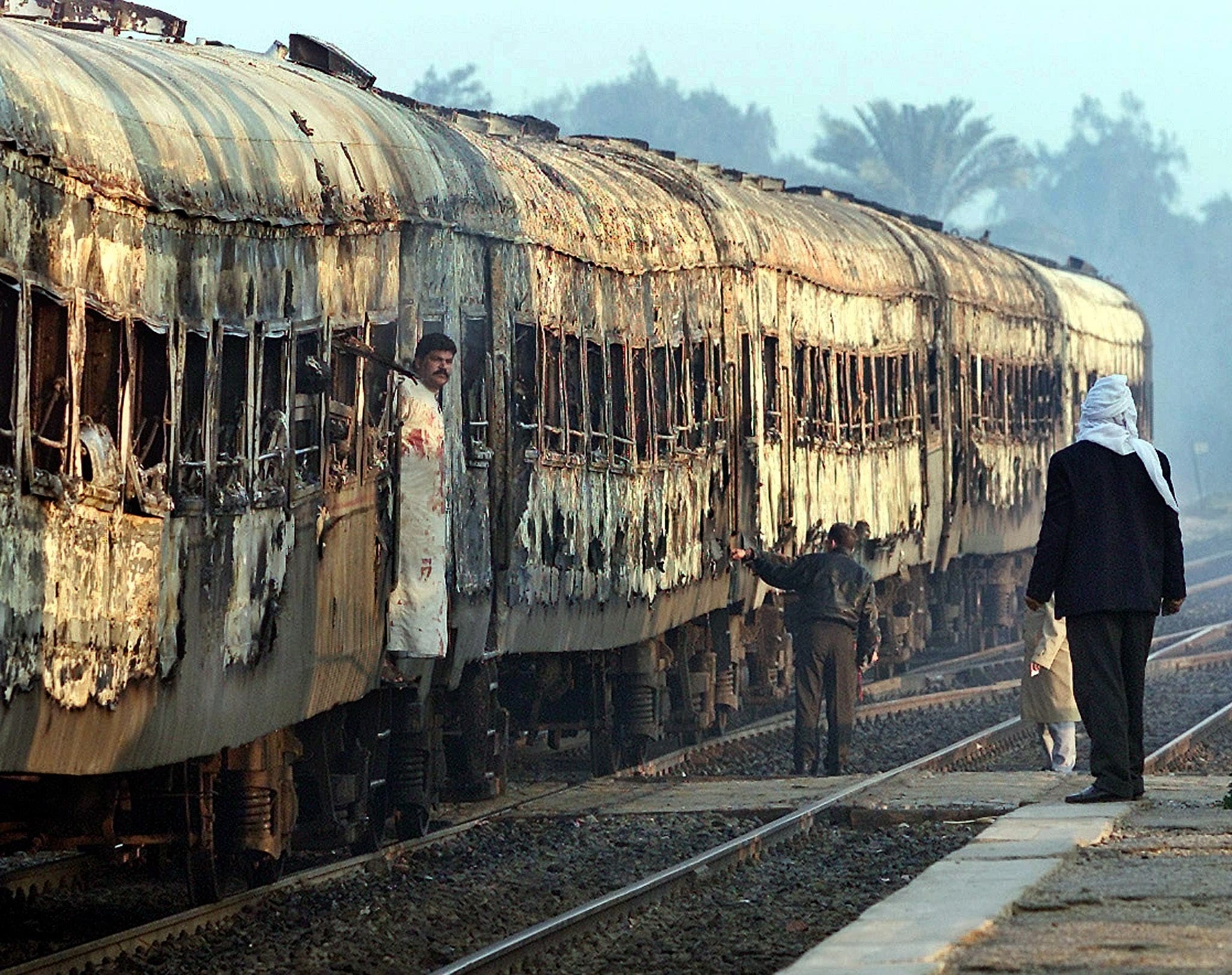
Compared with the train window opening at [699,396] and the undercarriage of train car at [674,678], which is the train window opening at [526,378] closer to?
the undercarriage of train car at [674,678]

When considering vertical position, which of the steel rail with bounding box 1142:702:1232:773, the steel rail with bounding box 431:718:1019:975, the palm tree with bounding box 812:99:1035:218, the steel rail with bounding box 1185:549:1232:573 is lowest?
the steel rail with bounding box 431:718:1019:975

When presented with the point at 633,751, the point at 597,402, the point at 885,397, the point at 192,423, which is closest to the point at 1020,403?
the point at 885,397

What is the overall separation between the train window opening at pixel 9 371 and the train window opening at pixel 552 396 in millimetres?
5998

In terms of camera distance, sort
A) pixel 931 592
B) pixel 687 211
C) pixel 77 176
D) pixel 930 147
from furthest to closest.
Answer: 1. pixel 930 147
2. pixel 931 592
3. pixel 687 211
4. pixel 77 176

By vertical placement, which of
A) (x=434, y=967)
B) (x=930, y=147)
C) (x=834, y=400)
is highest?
(x=930, y=147)

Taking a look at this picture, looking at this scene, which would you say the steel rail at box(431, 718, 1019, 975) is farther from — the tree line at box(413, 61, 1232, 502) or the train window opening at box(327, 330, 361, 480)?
the tree line at box(413, 61, 1232, 502)

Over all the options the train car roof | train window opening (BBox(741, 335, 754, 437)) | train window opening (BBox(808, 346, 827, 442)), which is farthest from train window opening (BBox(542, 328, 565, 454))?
train window opening (BBox(808, 346, 827, 442))

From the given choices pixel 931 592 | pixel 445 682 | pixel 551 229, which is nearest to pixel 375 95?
pixel 551 229

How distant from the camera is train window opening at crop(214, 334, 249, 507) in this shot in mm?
8898

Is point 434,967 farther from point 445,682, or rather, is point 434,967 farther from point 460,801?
point 460,801

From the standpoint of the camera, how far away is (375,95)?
12422mm

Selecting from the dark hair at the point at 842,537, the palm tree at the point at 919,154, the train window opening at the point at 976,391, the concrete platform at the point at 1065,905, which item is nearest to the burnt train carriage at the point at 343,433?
the dark hair at the point at 842,537

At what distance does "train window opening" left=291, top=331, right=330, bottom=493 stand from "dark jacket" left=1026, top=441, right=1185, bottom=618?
2.89 meters

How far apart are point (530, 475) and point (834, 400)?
805 cm
